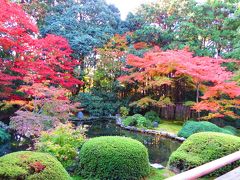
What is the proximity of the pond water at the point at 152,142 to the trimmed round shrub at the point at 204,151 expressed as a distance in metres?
1.09

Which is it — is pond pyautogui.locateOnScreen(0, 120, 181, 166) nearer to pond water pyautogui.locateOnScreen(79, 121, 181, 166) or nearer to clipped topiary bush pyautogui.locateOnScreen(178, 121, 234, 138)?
pond water pyautogui.locateOnScreen(79, 121, 181, 166)

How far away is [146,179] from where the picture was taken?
18.1ft

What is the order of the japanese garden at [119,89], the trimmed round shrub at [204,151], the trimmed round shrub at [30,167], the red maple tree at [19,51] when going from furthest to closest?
the red maple tree at [19,51] → the trimmed round shrub at [204,151] → the japanese garden at [119,89] → the trimmed round shrub at [30,167]

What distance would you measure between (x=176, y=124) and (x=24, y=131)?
28.8ft

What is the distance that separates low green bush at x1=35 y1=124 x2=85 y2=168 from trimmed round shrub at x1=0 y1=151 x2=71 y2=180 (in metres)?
1.30

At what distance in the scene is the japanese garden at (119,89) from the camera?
5551mm

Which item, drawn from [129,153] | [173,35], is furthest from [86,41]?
[129,153]

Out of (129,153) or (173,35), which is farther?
(173,35)

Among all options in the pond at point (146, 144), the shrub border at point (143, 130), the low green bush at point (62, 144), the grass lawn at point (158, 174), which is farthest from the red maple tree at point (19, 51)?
the grass lawn at point (158, 174)

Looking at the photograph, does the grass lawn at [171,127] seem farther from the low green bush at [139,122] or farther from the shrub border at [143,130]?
the shrub border at [143,130]

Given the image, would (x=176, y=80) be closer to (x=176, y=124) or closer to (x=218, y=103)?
(x=176, y=124)

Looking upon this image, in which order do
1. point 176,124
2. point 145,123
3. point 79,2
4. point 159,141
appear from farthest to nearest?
point 79,2, point 176,124, point 145,123, point 159,141

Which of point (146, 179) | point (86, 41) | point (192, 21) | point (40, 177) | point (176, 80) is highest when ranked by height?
point (192, 21)

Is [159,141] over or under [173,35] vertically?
under
